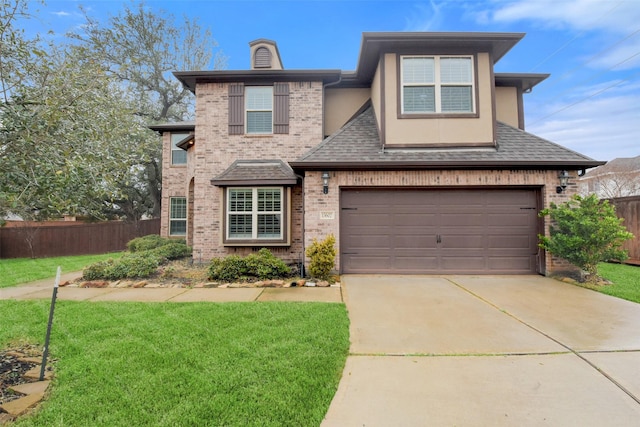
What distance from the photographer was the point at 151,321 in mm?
4477

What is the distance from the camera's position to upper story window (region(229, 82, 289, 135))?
9484mm

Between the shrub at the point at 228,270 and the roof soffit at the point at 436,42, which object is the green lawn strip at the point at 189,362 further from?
the roof soffit at the point at 436,42

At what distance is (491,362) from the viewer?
328 cm

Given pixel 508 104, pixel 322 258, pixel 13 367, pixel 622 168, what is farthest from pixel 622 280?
pixel 622 168

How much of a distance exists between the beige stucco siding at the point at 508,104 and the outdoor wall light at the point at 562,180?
314cm

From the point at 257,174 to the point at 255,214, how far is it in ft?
3.99

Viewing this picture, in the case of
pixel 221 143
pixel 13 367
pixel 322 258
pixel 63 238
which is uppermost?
pixel 221 143

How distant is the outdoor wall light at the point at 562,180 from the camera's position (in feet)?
24.6

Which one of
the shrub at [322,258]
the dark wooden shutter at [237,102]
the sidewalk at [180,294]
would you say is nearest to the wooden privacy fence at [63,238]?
the sidewalk at [180,294]

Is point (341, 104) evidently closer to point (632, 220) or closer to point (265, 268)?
point (265, 268)

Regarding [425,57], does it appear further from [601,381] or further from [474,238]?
[601,381]

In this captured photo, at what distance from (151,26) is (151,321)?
21.3 metres

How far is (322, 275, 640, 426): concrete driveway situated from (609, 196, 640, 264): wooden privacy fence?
5328 mm

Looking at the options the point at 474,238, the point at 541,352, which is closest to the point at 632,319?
the point at 541,352
